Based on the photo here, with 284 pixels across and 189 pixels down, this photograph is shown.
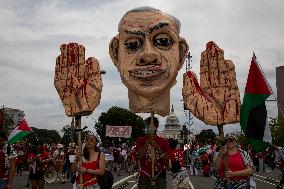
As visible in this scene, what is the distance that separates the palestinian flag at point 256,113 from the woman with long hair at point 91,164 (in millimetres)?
2270

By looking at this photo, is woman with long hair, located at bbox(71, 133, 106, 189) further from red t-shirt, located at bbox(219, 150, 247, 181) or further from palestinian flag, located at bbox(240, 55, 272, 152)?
palestinian flag, located at bbox(240, 55, 272, 152)

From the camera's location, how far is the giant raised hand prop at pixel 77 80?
6.72m

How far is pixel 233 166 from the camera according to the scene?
265 inches

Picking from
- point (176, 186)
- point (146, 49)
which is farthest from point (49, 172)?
point (146, 49)

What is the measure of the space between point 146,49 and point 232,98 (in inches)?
56.0

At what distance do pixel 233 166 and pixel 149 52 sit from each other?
7.32 ft

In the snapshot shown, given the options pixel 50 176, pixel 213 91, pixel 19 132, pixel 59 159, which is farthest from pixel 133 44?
pixel 59 159

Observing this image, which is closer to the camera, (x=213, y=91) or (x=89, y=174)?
(x=213, y=91)

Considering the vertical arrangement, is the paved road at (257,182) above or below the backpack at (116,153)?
below

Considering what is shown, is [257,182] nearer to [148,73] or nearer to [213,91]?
[213,91]

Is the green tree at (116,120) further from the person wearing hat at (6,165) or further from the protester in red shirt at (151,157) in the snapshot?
the protester in red shirt at (151,157)

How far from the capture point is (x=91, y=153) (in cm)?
686

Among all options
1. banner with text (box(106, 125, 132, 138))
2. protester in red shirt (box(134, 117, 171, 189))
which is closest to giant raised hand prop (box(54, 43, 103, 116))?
protester in red shirt (box(134, 117, 171, 189))

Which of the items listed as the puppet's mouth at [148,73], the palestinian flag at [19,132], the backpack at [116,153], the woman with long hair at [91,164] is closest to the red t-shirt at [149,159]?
the woman with long hair at [91,164]
